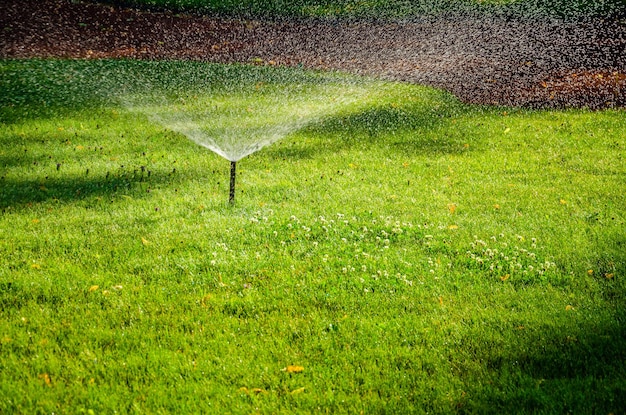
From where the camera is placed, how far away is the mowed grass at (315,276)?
336 cm

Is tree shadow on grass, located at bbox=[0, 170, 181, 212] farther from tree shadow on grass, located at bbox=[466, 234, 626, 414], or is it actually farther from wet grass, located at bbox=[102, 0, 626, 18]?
wet grass, located at bbox=[102, 0, 626, 18]

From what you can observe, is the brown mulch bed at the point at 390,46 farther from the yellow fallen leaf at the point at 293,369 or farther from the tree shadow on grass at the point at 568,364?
the yellow fallen leaf at the point at 293,369

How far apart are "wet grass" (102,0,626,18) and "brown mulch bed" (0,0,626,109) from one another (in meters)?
1.01

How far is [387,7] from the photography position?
22531 millimetres

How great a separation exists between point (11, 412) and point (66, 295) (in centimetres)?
128

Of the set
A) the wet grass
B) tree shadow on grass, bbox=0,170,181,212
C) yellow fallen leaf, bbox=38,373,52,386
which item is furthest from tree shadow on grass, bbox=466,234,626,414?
the wet grass

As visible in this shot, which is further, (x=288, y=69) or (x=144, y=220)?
(x=288, y=69)

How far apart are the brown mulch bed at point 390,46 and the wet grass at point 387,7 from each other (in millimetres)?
1013

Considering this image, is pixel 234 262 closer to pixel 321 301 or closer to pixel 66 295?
pixel 321 301

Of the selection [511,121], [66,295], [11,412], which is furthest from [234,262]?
[511,121]

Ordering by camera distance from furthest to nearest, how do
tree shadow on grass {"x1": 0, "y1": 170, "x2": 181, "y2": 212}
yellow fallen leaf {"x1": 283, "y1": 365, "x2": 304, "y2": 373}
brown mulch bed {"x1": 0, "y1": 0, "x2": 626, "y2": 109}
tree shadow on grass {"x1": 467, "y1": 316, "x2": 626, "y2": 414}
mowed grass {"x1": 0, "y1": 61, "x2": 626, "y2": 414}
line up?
brown mulch bed {"x1": 0, "y1": 0, "x2": 626, "y2": 109} → tree shadow on grass {"x1": 0, "y1": 170, "x2": 181, "y2": 212} → yellow fallen leaf {"x1": 283, "y1": 365, "x2": 304, "y2": 373} → mowed grass {"x1": 0, "y1": 61, "x2": 626, "y2": 414} → tree shadow on grass {"x1": 467, "y1": 316, "x2": 626, "y2": 414}

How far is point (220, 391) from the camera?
3.33m

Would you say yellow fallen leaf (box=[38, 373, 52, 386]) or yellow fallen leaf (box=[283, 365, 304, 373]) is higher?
yellow fallen leaf (box=[283, 365, 304, 373])

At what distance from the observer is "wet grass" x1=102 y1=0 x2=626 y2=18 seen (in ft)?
57.4
